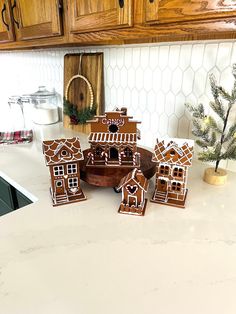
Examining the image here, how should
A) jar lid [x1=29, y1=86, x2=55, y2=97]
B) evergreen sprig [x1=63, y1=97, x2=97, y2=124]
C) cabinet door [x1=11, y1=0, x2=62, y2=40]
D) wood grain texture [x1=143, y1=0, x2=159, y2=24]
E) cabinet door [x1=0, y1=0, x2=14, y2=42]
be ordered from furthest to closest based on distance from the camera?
1. jar lid [x1=29, y1=86, x2=55, y2=97]
2. evergreen sprig [x1=63, y1=97, x2=97, y2=124]
3. cabinet door [x1=0, y1=0, x2=14, y2=42]
4. cabinet door [x1=11, y1=0, x2=62, y2=40]
5. wood grain texture [x1=143, y1=0, x2=159, y2=24]

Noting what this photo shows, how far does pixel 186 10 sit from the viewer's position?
62 centimetres

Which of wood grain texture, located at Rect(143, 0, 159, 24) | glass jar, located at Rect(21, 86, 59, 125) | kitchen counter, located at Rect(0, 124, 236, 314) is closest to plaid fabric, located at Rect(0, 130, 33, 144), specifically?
glass jar, located at Rect(21, 86, 59, 125)

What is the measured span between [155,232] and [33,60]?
1.73 meters

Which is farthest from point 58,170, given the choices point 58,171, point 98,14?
point 98,14

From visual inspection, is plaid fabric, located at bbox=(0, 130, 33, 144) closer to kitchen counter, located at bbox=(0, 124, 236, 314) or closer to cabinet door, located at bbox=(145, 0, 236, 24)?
kitchen counter, located at bbox=(0, 124, 236, 314)

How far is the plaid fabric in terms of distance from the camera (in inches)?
55.9

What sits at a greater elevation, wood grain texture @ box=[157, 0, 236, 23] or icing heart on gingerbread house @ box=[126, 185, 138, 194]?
wood grain texture @ box=[157, 0, 236, 23]

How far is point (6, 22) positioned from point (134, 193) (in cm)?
119

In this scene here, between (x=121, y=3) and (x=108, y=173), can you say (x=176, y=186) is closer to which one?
(x=108, y=173)

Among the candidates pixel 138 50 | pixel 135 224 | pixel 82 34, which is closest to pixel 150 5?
pixel 82 34

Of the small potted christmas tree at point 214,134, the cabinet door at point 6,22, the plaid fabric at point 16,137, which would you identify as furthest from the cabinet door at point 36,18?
the small potted christmas tree at point 214,134

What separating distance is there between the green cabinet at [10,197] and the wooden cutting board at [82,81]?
58cm

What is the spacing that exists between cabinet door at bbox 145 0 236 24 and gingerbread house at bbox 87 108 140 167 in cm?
32

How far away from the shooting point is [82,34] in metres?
0.92
